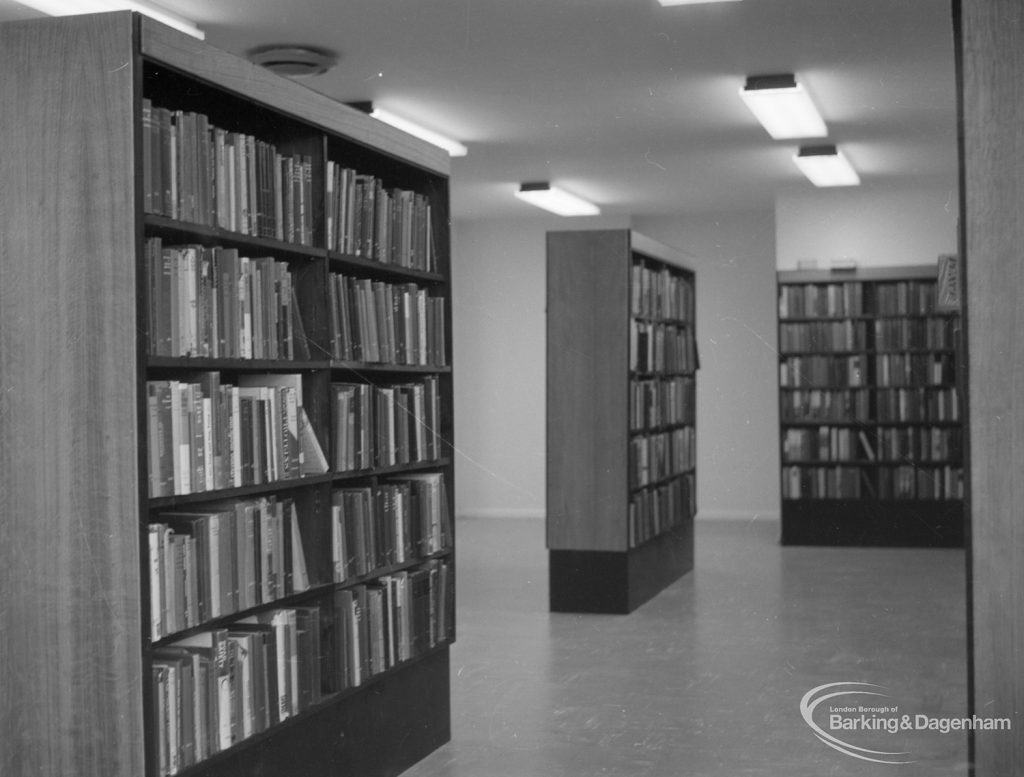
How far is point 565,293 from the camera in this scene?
7.83 meters

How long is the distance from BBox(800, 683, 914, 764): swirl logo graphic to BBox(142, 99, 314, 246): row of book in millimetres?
2668

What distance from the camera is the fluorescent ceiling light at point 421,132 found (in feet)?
26.2

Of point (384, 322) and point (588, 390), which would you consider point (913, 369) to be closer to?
point (588, 390)

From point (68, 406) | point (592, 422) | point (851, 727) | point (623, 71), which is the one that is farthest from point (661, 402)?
point (68, 406)

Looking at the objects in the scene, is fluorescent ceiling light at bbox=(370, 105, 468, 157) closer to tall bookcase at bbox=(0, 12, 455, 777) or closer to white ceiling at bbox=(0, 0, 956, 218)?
white ceiling at bbox=(0, 0, 956, 218)

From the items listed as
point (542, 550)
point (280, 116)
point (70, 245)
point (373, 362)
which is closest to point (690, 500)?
point (542, 550)

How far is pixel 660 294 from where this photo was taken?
28.5 ft

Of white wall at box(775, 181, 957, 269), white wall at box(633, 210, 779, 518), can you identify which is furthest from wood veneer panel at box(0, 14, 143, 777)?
white wall at box(633, 210, 779, 518)

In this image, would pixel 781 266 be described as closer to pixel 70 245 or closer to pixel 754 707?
pixel 754 707

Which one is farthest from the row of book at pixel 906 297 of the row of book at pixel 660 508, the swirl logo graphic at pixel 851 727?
the swirl logo graphic at pixel 851 727

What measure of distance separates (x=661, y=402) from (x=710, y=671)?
2806 mm

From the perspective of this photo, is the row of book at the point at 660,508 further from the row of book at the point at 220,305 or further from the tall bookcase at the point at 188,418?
the row of book at the point at 220,305

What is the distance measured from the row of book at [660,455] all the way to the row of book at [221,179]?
424 cm

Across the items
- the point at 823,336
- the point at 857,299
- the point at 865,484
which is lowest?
the point at 865,484
